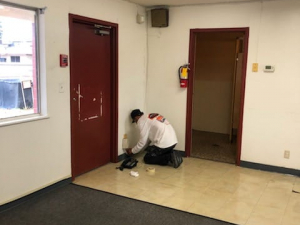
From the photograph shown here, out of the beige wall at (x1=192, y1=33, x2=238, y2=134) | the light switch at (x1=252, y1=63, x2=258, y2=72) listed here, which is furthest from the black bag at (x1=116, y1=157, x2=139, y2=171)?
the beige wall at (x1=192, y1=33, x2=238, y2=134)

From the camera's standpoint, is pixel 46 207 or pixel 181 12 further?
pixel 181 12

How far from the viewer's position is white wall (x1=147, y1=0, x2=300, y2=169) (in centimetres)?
421

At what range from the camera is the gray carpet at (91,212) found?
2.98 m

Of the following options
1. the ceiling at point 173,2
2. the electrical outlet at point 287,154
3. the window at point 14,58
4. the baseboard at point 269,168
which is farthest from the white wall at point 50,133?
the electrical outlet at point 287,154

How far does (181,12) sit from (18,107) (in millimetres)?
2912

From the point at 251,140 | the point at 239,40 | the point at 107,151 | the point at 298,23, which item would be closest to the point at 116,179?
the point at 107,151

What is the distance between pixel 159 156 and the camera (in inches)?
183

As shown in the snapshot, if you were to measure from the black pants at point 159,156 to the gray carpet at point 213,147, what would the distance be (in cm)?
70

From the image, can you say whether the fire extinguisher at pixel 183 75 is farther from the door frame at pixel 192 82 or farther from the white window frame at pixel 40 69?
the white window frame at pixel 40 69

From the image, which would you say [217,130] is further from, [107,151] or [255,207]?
[255,207]

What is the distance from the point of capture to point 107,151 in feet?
15.3

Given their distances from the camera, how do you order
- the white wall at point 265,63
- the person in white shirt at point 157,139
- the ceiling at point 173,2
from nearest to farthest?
the white wall at point 265,63 → the ceiling at point 173,2 → the person in white shirt at point 157,139

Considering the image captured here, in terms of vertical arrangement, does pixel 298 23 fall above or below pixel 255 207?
above

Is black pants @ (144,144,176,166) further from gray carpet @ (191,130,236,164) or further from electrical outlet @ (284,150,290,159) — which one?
electrical outlet @ (284,150,290,159)
